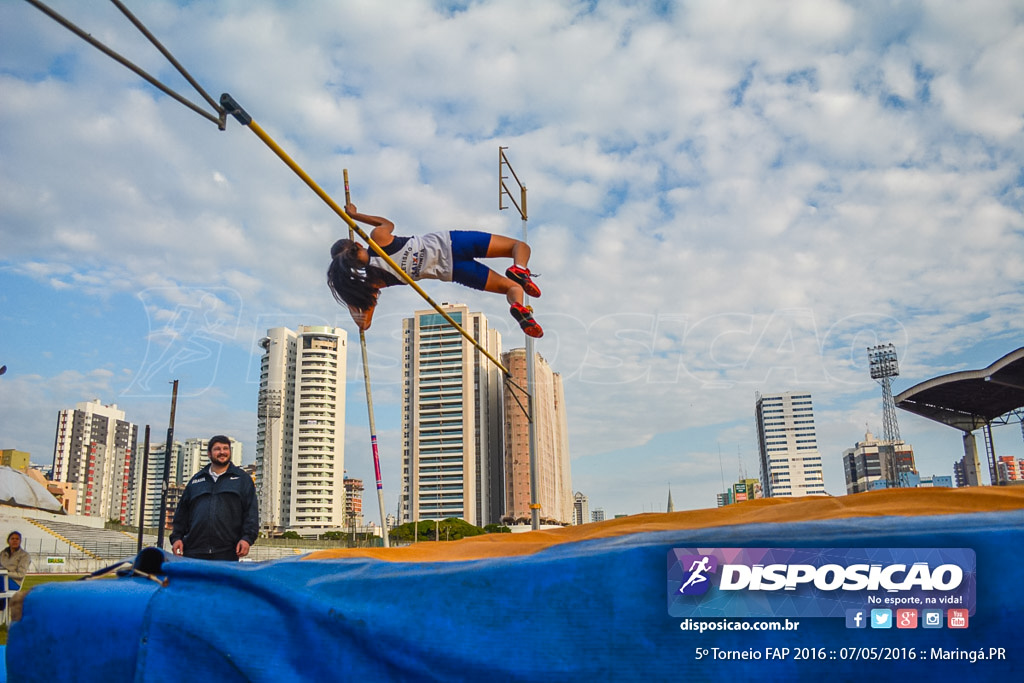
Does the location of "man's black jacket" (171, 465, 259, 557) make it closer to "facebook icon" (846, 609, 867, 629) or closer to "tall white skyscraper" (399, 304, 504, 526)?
"facebook icon" (846, 609, 867, 629)

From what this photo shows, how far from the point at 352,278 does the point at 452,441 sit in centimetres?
6785

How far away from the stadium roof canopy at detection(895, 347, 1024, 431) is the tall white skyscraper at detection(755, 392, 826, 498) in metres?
108

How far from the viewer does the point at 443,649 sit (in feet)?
5.44

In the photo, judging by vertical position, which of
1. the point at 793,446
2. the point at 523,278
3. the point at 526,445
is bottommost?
the point at 523,278

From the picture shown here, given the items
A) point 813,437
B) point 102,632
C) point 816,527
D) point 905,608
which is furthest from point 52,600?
point 813,437

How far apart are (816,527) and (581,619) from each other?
2.03 feet

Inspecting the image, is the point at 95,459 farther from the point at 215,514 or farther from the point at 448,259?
the point at 215,514

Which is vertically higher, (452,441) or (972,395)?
(452,441)

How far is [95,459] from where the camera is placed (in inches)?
4237

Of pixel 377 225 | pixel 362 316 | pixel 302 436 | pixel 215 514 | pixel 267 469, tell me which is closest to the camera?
pixel 215 514

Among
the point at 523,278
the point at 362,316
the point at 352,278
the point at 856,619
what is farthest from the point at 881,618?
the point at 362,316

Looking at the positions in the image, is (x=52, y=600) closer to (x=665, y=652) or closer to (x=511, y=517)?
(x=665, y=652)

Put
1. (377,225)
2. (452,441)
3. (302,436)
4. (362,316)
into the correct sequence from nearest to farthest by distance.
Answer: (377,225)
(362,316)
(452,441)
(302,436)

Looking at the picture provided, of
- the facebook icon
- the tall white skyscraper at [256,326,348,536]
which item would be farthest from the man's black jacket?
the tall white skyscraper at [256,326,348,536]
